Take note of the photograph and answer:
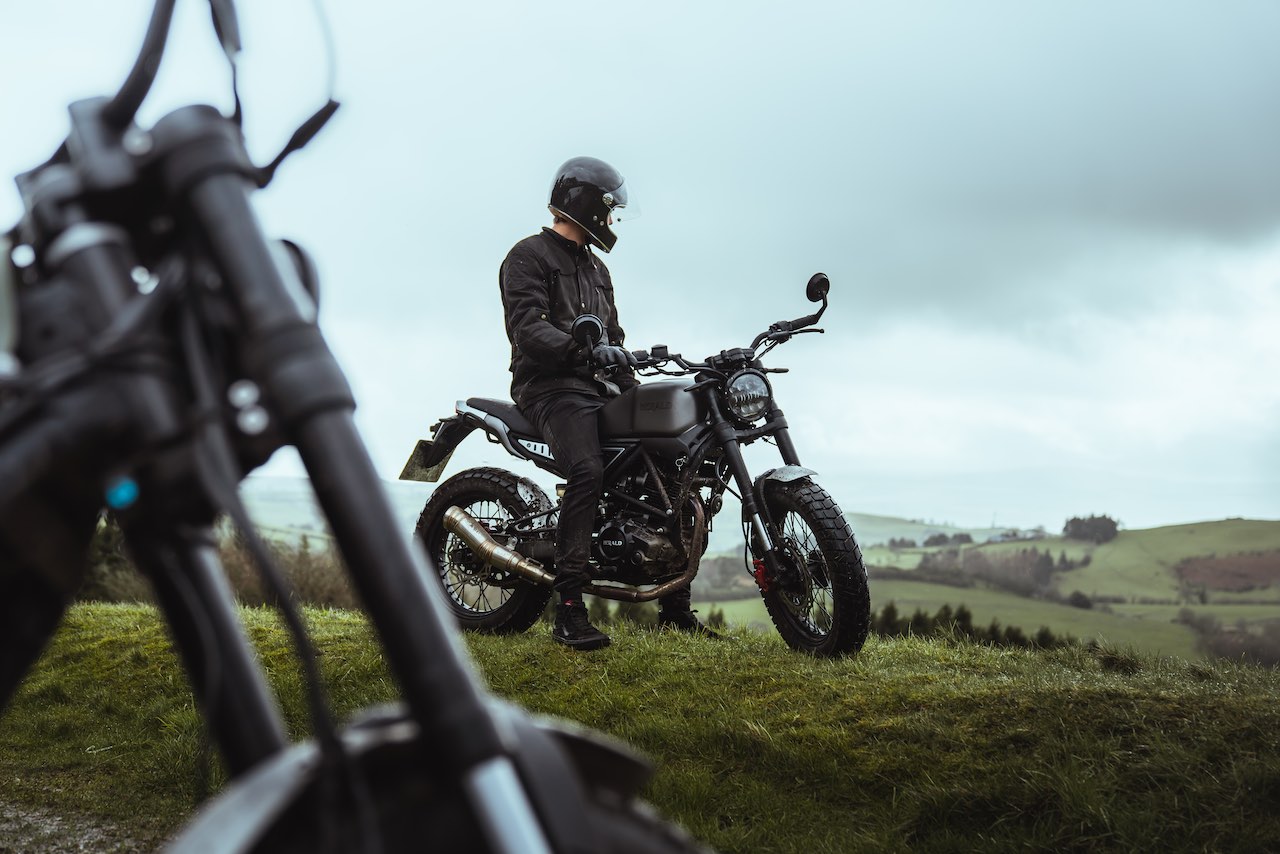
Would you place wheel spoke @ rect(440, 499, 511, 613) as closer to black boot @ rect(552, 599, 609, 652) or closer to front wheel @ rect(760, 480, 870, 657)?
black boot @ rect(552, 599, 609, 652)

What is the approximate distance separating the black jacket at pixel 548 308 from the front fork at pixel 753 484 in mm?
770

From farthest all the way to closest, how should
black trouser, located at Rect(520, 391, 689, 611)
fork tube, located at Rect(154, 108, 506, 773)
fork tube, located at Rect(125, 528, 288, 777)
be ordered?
1. black trouser, located at Rect(520, 391, 689, 611)
2. fork tube, located at Rect(125, 528, 288, 777)
3. fork tube, located at Rect(154, 108, 506, 773)

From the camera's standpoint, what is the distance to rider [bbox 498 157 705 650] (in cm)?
573

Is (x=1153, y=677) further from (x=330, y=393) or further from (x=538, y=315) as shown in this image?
(x=330, y=393)

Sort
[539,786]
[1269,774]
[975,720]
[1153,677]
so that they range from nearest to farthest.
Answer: [539,786]
[1269,774]
[975,720]
[1153,677]

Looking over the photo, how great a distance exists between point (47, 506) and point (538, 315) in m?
4.74

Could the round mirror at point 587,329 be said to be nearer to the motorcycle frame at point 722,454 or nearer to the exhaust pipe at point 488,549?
the motorcycle frame at point 722,454

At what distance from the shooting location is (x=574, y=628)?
5.79 meters

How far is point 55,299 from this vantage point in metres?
1.24

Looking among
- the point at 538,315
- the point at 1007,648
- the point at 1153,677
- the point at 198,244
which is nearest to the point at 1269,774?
the point at 1153,677

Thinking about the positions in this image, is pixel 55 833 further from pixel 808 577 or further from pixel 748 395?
pixel 748 395

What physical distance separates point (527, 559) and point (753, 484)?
1.48m

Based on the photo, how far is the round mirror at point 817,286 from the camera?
5500 mm

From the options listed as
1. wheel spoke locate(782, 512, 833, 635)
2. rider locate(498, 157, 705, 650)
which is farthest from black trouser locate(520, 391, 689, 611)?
wheel spoke locate(782, 512, 833, 635)
